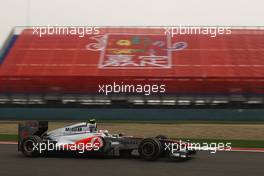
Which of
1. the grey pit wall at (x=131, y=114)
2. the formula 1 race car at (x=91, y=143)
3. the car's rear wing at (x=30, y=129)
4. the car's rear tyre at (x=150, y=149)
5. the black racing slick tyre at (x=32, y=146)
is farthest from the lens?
the grey pit wall at (x=131, y=114)

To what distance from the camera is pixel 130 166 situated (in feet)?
31.4

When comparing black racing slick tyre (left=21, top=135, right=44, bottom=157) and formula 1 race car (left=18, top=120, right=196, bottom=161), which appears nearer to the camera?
formula 1 race car (left=18, top=120, right=196, bottom=161)

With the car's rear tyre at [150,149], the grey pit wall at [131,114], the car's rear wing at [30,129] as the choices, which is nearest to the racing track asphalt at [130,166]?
the car's rear tyre at [150,149]

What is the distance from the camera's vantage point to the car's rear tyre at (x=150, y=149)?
10375mm

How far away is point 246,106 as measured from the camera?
91.9 feet

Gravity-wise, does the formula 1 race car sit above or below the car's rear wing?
below

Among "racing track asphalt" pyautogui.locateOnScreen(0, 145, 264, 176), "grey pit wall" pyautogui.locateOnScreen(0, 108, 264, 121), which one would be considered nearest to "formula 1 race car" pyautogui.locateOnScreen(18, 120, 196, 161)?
"racing track asphalt" pyautogui.locateOnScreen(0, 145, 264, 176)

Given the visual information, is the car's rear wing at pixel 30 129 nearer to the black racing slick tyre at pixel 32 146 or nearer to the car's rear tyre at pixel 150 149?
the black racing slick tyre at pixel 32 146

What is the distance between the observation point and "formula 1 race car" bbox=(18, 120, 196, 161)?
1048 centimetres

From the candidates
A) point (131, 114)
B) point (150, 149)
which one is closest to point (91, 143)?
point (150, 149)

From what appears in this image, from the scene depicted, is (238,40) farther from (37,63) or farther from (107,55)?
(37,63)

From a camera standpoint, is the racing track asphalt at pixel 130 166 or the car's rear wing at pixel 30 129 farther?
the car's rear wing at pixel 30 129

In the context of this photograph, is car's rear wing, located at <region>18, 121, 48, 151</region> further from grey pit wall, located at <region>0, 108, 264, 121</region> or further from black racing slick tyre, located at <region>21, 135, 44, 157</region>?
grey pit wall, located at <region>0, 108, 264, 121</region>

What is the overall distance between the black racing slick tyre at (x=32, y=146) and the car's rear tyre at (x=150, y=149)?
280 cm
